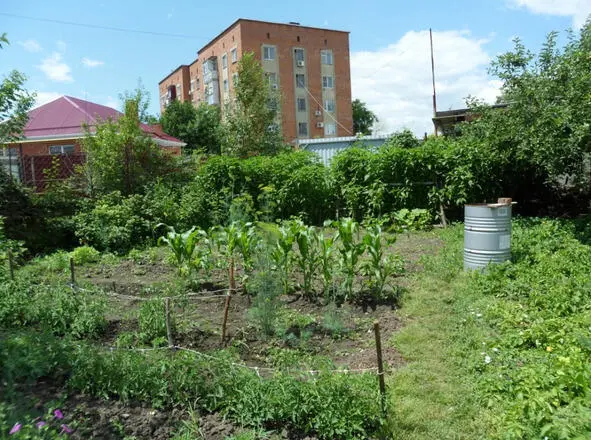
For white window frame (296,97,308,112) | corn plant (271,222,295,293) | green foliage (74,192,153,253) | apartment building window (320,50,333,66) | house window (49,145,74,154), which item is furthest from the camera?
apartment building window (320,50,333,66)

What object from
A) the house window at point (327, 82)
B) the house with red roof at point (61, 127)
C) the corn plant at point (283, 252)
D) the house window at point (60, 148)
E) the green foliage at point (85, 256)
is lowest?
the green foliage at point (85, 256)

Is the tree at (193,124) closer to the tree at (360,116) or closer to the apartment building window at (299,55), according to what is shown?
the apartment building window at (299,55)

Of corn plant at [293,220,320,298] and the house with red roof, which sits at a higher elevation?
the house with red roof

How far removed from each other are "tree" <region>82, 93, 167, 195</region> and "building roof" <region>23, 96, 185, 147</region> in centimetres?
473

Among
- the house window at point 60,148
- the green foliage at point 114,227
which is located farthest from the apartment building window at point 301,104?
the green foliage at point 114,227

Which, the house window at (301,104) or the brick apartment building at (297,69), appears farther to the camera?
the house window at (301,104)

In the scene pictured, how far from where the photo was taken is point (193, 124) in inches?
1350

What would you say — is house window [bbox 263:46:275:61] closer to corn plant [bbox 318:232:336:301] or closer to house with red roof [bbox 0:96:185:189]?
house with red roof [bbox 0:96:185:189]

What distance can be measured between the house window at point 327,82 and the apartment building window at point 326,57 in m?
1.28

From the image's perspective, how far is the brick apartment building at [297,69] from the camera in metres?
41.8

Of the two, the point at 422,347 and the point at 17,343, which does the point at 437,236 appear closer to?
the point at 422,347

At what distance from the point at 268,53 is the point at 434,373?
41.3 metres

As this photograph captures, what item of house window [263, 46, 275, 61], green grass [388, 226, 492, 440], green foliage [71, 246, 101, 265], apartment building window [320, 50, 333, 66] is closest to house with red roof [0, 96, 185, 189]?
green foliage [71, 246, 101, 265]

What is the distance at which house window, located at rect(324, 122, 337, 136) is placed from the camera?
147 ft
